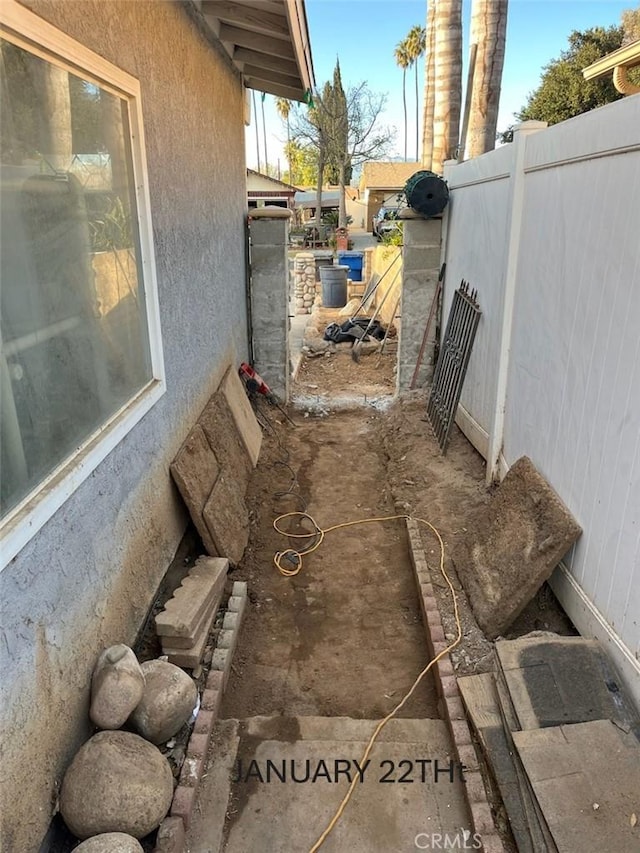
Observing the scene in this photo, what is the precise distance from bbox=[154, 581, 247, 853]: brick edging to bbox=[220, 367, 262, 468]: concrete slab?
6.99 ft

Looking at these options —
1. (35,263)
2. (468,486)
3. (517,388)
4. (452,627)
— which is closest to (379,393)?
(468,486)

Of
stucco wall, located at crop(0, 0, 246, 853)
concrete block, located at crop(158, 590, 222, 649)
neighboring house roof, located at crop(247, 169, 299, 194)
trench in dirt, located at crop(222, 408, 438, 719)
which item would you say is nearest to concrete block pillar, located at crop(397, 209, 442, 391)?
trench in dirt, located at crop(222, 408, 438, 719)

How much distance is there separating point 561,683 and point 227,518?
2469 mm

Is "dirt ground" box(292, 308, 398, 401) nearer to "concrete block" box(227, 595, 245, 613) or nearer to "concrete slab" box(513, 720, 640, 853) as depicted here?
"concrete block" box(227, 595, 245, 613)

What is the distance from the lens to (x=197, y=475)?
→ 412 cm

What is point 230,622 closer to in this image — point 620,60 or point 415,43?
point 620,60

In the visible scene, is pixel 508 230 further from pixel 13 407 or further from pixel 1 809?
pixel 1 809

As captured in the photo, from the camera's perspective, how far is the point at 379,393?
848cm

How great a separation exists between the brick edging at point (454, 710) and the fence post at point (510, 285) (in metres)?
1.10

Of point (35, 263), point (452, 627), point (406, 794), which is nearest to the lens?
point (35, 263)

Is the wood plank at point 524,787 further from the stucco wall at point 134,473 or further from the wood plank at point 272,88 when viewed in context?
the wood plank at point 272,88

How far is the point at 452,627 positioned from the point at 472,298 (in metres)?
3.37

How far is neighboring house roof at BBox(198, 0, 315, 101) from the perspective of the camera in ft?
14.0

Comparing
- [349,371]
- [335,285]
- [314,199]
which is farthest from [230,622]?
[314,199]
